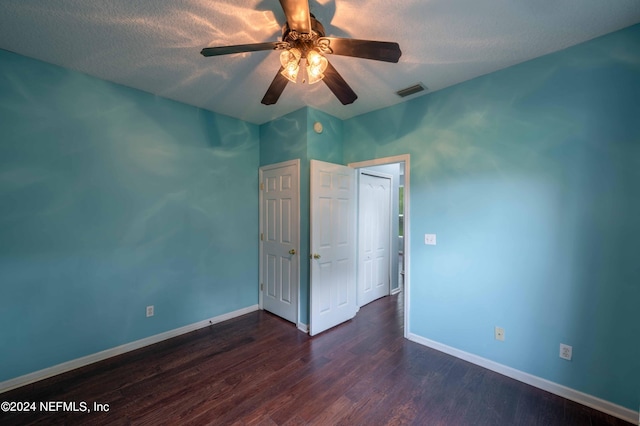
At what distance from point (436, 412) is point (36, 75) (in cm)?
413

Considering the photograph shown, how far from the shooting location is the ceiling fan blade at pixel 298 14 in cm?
113

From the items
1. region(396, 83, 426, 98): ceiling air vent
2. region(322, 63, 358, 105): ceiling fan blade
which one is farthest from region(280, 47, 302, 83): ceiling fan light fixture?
region(396, 83, 426, 98): ceiling air vent

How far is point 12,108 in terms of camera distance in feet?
6.44

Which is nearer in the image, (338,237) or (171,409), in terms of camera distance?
(171,409)

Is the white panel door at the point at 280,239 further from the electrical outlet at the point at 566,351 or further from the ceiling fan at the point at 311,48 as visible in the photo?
the electrical outlet at the point at 566,351

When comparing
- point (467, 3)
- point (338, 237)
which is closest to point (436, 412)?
point (338, 237)

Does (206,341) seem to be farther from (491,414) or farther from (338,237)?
(491,414)

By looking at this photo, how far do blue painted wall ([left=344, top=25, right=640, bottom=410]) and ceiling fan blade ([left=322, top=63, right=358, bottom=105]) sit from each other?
48.8 inches

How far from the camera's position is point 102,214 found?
234cm

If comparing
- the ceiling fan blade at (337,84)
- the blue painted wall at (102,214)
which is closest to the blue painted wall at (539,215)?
the ceiling fan blade at (337,84)

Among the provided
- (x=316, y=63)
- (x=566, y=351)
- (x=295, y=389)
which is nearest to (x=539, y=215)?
(x=566, y=351)

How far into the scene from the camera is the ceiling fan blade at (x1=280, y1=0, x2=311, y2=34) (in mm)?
1135

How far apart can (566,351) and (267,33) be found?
3.25 m

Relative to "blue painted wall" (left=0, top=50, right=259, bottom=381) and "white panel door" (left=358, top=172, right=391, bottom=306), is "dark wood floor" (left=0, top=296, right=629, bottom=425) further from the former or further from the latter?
"white panel door" (left=358, top=172, right=391, bottom=306)
